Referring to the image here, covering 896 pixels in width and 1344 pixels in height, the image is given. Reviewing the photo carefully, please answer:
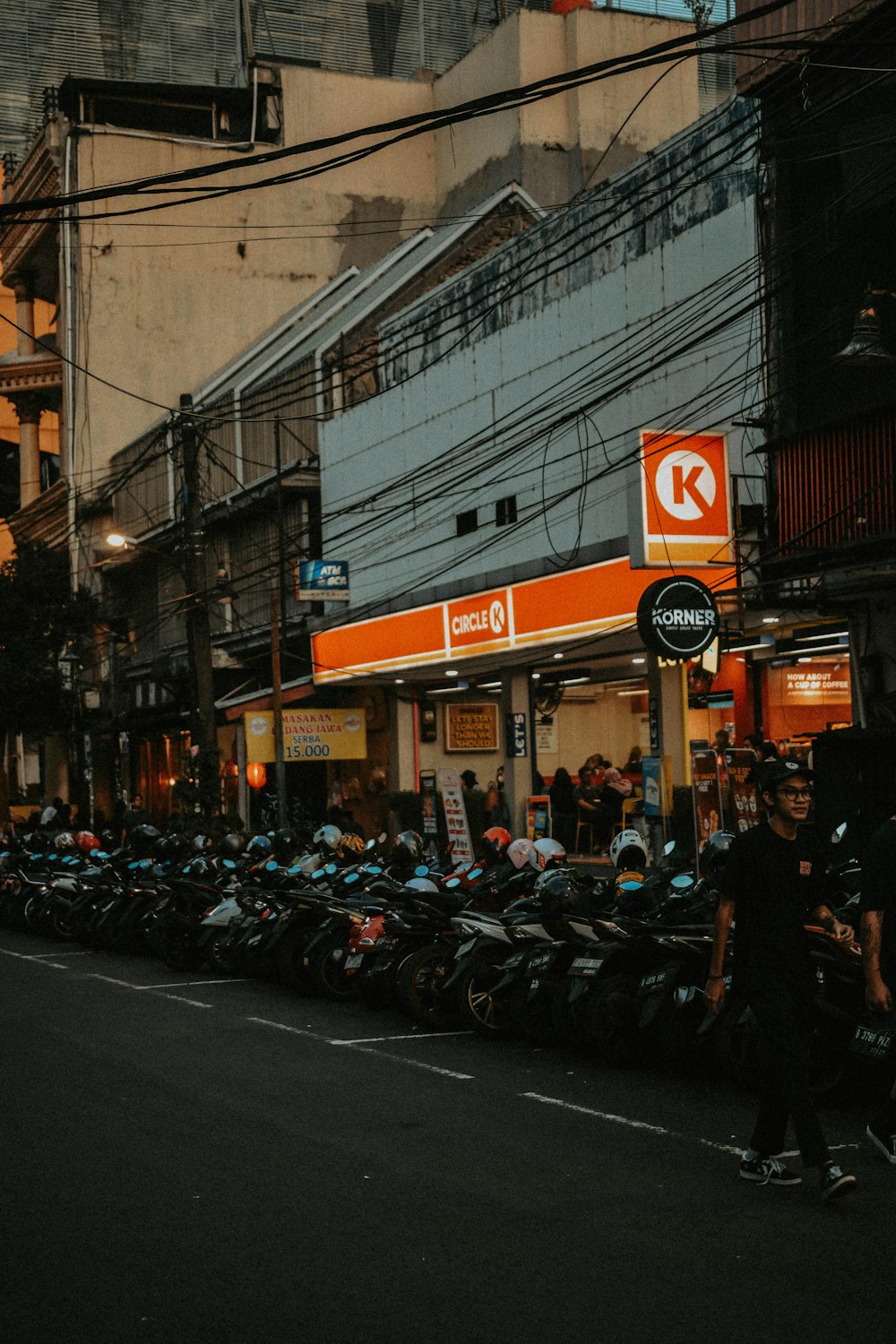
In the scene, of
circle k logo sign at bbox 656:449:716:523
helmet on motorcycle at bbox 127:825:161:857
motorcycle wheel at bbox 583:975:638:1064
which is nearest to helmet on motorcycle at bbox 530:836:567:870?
motorcycle wheel at bbox 583:975:638:1064

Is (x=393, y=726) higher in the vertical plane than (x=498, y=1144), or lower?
higher

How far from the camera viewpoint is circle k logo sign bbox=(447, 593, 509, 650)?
77.5 feet

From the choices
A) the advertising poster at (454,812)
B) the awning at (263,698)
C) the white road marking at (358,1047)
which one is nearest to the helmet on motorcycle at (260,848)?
the advertising poster at (454,812)

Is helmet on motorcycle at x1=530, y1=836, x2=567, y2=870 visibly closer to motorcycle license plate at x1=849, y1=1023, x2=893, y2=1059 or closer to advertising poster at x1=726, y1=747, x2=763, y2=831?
motorcycle license plate at x1=849, y1=1023, x2=893, y2=1059

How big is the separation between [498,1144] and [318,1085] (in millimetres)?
1863

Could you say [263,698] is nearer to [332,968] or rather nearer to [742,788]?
[742,788]

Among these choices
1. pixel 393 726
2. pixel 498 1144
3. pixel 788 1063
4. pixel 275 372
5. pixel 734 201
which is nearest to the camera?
pixel 788 1063

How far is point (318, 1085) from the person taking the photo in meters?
9.25

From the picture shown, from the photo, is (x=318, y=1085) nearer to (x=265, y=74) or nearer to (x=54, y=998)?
(x=54, y=998)

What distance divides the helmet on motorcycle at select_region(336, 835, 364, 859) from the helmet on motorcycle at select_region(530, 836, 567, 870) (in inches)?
146

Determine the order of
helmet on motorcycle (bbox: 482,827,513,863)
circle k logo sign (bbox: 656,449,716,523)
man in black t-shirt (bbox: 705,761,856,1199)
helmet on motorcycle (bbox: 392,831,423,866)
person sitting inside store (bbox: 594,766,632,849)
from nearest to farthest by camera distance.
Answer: man in black t-shirt (bbox: 705,761,856,1199)
helmet on motorcycle (bbox: 482,827,513,863)
helmet on motorcycle (bbox: 392,831,423,866)
circle k logo sign (bbox: 656,449,716,523)
person sitting inside store (bbox: 594,766,632,849)

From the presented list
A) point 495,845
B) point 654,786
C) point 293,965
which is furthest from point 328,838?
point 654,786

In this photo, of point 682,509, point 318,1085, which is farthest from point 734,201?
point 318,1085

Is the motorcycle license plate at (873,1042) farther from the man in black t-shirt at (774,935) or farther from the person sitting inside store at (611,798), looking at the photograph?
the person sitting inside store at (611,798)
